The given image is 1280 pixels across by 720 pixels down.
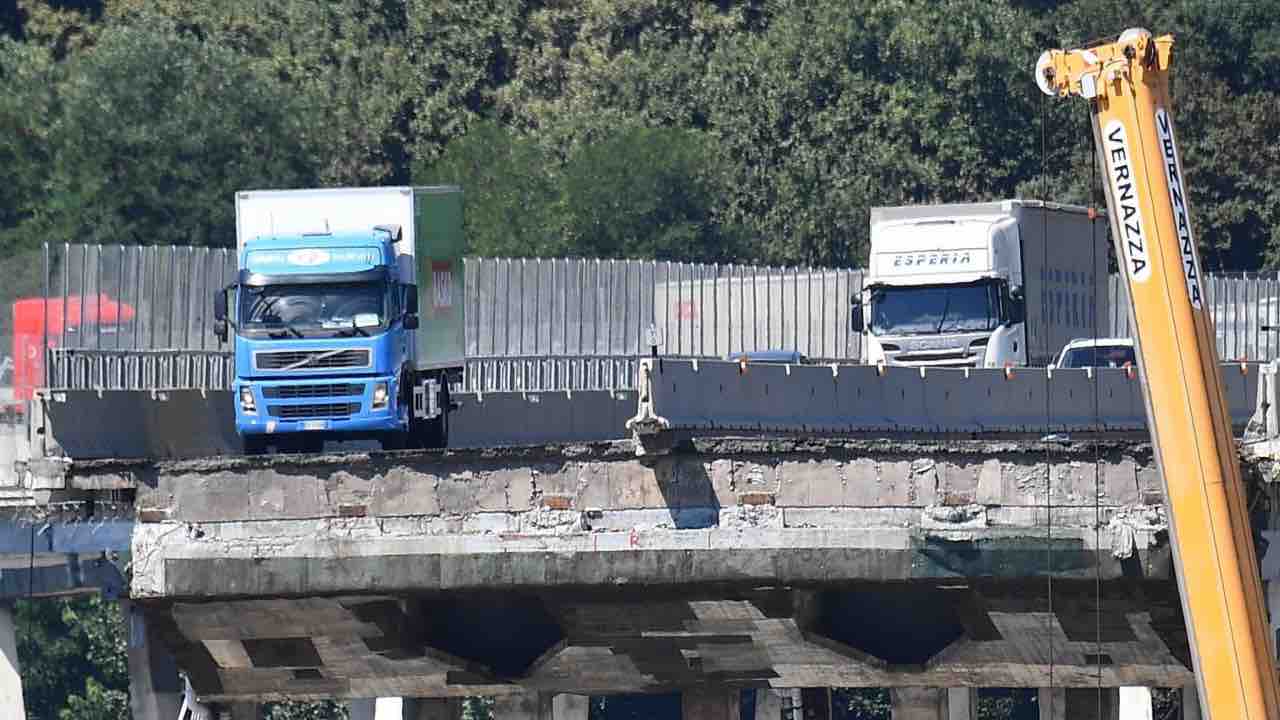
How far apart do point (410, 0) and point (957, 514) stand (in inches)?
2912

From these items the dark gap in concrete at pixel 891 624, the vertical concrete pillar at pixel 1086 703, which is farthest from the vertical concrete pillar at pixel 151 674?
the vertical concrete pillar at pixel 1086 703

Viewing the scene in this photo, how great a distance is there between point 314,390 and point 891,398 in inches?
407

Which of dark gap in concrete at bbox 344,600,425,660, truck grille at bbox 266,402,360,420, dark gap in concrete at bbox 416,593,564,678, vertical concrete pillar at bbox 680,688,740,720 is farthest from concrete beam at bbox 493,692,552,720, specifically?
truck grille at bbox 266,402,360,420

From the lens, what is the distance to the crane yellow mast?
1089 inches

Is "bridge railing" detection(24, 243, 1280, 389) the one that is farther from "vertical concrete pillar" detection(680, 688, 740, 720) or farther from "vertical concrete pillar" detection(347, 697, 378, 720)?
"vertical concrete pillar" detection(680, 688, 740, 720)

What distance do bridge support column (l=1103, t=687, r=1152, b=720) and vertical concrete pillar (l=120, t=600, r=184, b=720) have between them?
15.4 m

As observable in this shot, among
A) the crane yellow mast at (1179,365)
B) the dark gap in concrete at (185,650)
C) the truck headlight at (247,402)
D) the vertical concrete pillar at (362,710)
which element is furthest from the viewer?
the vertical concrete pillar at (362,710)

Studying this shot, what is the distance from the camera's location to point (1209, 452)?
27969 mm

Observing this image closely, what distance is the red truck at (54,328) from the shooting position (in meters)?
44.2

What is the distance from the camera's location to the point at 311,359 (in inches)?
1624

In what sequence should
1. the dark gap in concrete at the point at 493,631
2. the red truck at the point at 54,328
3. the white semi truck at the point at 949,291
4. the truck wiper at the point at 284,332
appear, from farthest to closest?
the white semi truck at the point at 949,291 < the red truck at the point at 54,328 < the truck wiper at the point at 284,332 < the dark gap in concrete at the point at 493,631

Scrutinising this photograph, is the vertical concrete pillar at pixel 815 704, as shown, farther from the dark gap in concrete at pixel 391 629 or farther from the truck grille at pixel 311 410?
the dark gap in concrete at pixel 391 629

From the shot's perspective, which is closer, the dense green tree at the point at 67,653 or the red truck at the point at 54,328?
the red truck at the point at 54,328

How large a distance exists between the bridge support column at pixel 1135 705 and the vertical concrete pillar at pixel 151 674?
50.6 feet
